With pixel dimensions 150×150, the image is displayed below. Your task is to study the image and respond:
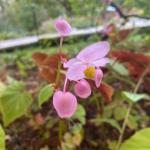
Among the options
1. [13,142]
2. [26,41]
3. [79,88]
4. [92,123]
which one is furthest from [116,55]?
[26,41]

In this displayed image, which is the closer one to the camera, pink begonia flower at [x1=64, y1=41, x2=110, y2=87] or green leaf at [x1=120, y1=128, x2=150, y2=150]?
pink begonia flower at [x1=64, y1=41, x2=110, y2=87]

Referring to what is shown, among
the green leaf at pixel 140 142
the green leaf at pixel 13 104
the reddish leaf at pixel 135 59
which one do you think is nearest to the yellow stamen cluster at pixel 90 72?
the green leaf at pixel 140 142

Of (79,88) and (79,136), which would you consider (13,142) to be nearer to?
(79,136)

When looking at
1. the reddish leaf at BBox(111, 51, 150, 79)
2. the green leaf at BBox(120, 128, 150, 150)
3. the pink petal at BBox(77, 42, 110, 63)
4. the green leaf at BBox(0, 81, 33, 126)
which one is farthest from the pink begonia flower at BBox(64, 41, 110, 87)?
the reddish leaf at BBox(111, 51, 150, 79)

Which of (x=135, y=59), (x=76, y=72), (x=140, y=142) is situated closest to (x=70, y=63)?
(x=76, y=72)

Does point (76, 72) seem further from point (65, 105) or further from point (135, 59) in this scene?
point (135, 59)

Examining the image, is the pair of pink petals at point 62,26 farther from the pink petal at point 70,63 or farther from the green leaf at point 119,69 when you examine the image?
the green leaf at point 119,69

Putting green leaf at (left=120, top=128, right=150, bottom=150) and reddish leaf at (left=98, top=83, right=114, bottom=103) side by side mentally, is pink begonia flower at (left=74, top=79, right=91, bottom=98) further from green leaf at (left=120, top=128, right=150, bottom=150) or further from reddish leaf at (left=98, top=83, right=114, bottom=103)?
reddish leaf at (left=98, top=83, right=114, bottom=103)
